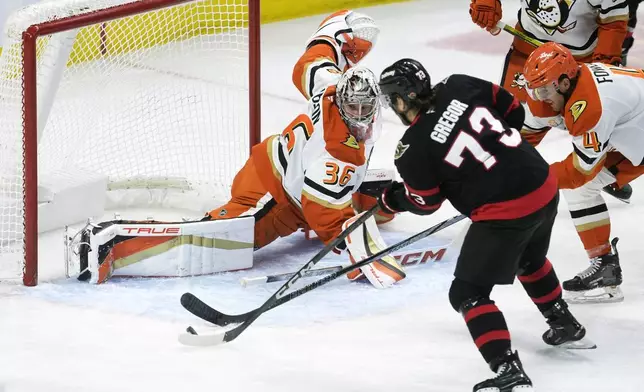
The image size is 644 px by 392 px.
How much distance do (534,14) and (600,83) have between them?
0.95 meters

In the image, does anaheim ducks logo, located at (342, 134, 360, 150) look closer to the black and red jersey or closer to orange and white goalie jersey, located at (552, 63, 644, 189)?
orange and white goalie jersey, located at (552, 63, 644, 189)

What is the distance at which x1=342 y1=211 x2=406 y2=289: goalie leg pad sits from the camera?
3.81 m

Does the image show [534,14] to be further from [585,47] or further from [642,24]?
[642,24]

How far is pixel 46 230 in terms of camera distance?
4.29 m

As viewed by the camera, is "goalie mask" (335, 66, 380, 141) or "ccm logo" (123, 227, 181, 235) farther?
"ccm logo" (123, 227, 181, 235)

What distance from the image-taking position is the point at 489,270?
3.01 metres

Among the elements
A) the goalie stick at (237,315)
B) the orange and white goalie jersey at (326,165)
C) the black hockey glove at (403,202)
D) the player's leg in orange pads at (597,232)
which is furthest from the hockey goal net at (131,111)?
the player's leg in orange pads at (597,232)

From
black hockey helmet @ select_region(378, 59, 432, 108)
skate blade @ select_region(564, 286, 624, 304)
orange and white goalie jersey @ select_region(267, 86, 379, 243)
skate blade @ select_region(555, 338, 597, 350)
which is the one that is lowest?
skate blade @ select_region(564, 286, 624, 304)

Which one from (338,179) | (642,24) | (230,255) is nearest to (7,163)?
(230,255)

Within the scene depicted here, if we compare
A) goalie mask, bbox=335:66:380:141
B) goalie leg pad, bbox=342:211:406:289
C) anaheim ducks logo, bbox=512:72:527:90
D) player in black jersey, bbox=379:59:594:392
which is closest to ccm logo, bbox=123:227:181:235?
goalie leg pad, bbox=342:211:406:289

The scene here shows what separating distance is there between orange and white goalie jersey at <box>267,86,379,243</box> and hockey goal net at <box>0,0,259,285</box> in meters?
0.42

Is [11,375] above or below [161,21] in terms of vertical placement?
below

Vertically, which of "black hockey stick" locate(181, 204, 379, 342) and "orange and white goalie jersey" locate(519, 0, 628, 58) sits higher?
"orange and white goalie jersey" locate(519, 0, 628, 58)

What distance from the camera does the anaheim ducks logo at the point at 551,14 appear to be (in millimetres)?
4293
